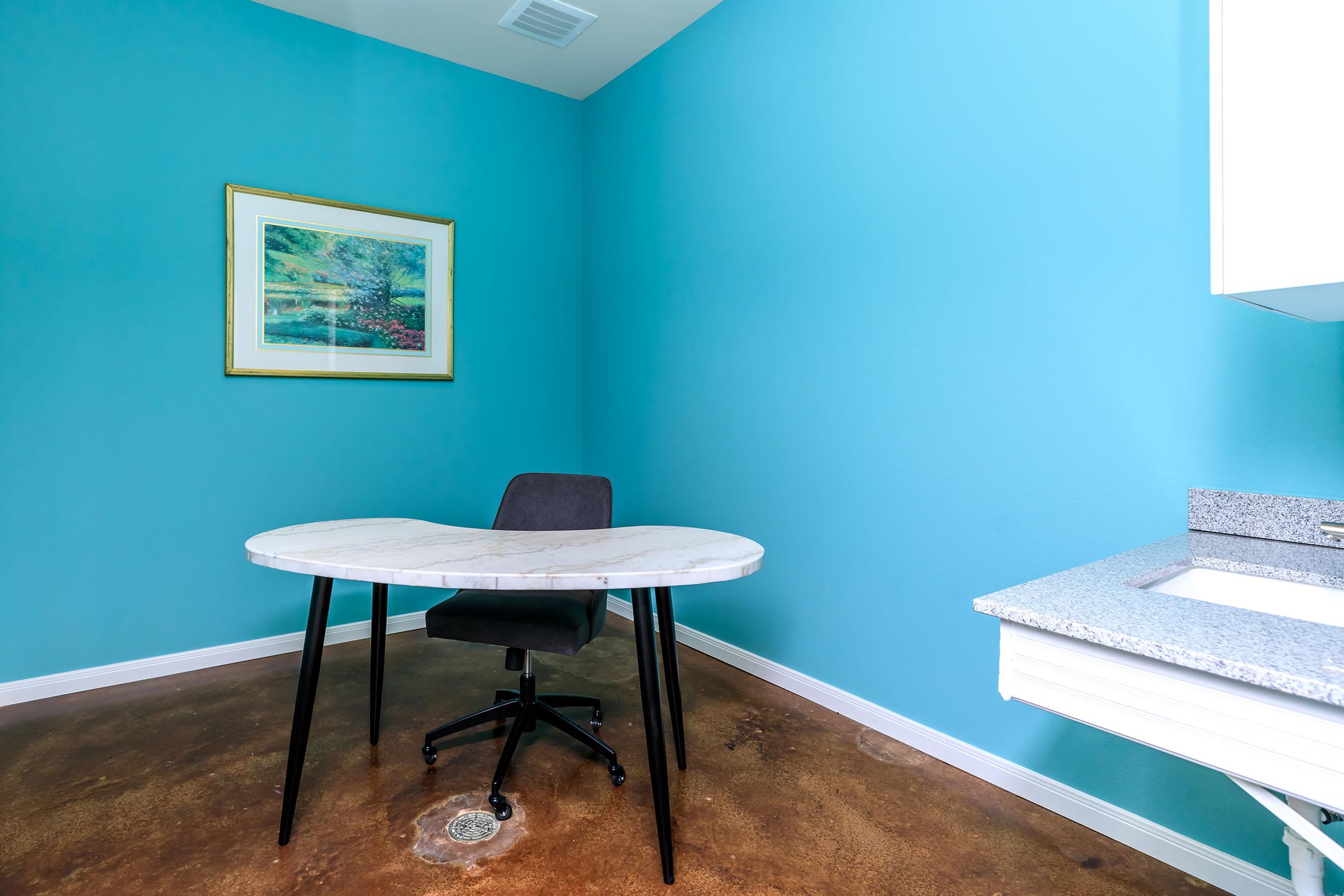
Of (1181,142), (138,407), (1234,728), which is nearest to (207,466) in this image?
(138,407)

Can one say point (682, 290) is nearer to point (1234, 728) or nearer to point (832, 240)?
point (832, 240)

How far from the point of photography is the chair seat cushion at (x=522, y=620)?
198 centimetres

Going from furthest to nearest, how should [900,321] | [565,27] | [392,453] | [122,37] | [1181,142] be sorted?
1. [392,453]
2. [565,27]
3. [122,37]
4. [900,321]
5. [1181,142]

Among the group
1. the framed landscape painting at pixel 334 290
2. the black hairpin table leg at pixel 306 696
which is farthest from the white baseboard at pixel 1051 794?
the framed landscape painting at pixel 334 290

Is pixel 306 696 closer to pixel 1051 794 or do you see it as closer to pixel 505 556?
pixel 505 556

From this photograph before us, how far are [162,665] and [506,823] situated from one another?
2.03 m

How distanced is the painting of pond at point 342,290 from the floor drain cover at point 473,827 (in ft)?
7.74

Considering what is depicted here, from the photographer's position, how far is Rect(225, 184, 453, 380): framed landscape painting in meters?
3.03

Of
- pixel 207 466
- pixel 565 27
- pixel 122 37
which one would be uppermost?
pixel 565 27

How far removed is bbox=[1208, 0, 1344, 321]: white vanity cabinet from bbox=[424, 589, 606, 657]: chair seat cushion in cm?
175

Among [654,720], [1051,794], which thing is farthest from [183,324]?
[1051,794]

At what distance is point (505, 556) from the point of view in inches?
68.1

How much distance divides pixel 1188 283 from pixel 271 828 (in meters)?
2.88

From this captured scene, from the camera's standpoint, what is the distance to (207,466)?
2.96 m
